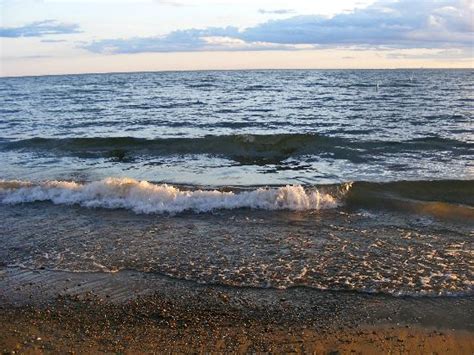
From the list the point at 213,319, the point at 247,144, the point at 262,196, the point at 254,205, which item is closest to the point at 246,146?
the point at 247,144

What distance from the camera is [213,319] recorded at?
555cm

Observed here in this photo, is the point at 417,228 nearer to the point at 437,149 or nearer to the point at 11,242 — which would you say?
the point at 11,242

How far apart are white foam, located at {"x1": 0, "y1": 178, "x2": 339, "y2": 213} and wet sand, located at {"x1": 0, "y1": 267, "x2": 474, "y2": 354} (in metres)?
3.89

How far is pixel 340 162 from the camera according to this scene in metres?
15.4

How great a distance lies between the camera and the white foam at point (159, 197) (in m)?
10.4

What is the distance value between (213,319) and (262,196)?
17.2 feet

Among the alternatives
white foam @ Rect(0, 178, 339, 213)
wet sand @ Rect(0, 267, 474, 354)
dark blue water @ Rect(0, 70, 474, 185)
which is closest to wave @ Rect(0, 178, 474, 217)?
white foam @ Rect(0, 178, 339, 213)

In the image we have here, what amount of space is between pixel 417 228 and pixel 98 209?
637 centimetres

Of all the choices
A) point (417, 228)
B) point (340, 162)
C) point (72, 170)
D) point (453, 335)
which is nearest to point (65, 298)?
point (453, 335)

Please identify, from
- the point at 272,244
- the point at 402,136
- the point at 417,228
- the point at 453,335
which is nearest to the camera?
the point at 453,335

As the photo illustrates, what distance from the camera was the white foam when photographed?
10.4 m

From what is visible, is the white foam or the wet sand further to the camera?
the white foam

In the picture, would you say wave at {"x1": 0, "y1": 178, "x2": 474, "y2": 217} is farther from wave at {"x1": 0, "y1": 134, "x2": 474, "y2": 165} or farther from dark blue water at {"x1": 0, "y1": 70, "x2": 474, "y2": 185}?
wave at {"x1": 0, "y1": 134, "x2": 474, "y2": 165}

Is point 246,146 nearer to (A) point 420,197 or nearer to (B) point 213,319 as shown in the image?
(A) point 420,197
